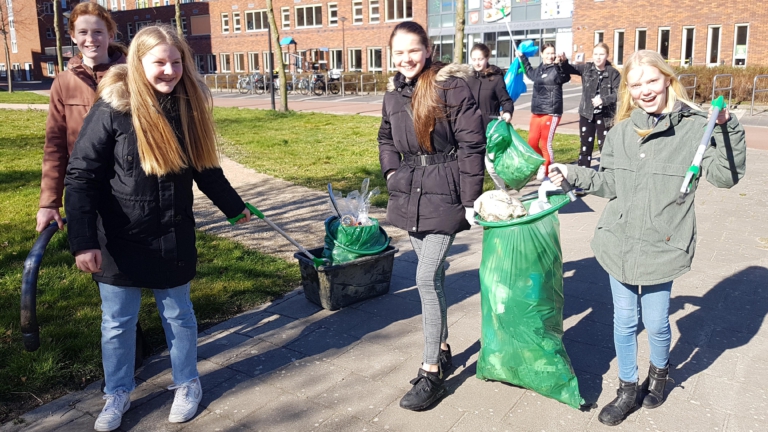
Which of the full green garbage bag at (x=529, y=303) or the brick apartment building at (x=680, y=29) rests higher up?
the brick apartment building at (x=680, y=29)

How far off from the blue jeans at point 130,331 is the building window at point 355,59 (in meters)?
42.3

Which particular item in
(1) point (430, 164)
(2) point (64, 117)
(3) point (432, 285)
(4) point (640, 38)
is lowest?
(3) point (432, 285)

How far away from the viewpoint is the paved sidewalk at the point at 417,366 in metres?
3.19

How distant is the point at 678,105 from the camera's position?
301cm

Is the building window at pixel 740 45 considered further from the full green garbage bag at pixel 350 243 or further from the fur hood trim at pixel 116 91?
the fur hood trim at pixel 116 91

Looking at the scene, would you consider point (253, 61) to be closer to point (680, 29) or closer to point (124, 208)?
point (680, 29)

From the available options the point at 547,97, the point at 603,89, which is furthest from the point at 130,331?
the point at 547,97

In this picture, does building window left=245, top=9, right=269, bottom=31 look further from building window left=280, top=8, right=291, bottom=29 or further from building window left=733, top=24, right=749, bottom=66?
building window left=733, top=24, right=749, bottom=66

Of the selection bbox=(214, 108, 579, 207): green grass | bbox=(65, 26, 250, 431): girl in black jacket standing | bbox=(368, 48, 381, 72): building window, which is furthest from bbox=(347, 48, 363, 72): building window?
bbox=(65, 26, 250, 431): girl in black jacket standing

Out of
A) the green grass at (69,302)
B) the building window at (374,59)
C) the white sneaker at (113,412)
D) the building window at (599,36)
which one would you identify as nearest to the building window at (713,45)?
the building window at (599,36)

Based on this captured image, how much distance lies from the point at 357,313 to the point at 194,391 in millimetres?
1436

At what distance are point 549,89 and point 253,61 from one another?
44.5 m

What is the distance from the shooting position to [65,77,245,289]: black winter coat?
9.46ft

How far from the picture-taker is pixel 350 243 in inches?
179
